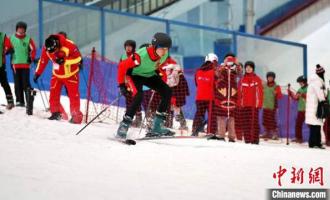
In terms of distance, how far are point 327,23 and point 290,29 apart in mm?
1422

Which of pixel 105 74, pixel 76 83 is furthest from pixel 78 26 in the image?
pixel 76 83

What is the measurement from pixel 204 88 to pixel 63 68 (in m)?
2.11

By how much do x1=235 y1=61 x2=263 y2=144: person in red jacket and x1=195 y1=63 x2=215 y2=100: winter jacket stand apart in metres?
0.68

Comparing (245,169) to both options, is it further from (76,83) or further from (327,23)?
(327,23)

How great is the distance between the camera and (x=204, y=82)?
1223 centimetres

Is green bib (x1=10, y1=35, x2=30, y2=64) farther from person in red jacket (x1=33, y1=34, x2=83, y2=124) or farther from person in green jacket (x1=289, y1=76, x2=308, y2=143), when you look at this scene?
person in green jacket (x1=289, y1=76, x2=308, y2=143)

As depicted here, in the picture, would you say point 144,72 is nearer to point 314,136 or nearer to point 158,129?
point 158,129

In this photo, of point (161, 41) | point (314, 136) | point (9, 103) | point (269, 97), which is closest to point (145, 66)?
point (161, 41)

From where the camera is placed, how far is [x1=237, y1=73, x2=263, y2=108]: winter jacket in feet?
41.5

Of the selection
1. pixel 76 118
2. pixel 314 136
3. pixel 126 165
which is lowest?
pixel 126 165

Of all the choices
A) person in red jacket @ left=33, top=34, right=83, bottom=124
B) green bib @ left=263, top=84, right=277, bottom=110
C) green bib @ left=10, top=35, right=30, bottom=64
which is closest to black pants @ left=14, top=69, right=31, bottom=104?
green bib @ left=10, top=35, right=30, bottom=64

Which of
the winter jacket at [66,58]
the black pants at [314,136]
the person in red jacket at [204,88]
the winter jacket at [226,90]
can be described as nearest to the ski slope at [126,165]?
the winter jacket at [66,58]

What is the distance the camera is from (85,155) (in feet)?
28.9

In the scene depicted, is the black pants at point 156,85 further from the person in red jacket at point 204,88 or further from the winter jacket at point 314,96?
the winter jacket at point 314,96
